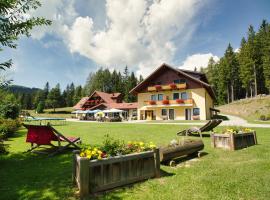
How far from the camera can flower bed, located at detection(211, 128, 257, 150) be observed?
8102mm

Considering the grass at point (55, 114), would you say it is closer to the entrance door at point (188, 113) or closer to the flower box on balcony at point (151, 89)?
the flower box on balcony at point (151, 89)

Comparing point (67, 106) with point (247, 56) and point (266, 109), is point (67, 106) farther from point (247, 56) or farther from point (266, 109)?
Answer: point (266, 109)

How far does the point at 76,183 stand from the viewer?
182 inches

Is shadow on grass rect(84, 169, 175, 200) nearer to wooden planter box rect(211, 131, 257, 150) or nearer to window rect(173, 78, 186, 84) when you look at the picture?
wooden planter box rect(211, 131, 257, 150)

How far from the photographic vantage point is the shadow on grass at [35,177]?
13.7ft

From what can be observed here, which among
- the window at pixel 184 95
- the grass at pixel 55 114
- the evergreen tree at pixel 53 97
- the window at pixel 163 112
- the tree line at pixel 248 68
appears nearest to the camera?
the window at pixel 184 95

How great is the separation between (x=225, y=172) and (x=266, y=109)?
35.4 meters

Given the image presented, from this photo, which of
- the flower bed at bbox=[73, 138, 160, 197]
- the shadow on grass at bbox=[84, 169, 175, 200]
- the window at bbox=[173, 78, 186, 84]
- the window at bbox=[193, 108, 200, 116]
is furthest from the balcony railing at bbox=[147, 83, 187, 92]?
the shadow on grass at bbox=[84, 169, 175, 200]

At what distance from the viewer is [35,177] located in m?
5.18

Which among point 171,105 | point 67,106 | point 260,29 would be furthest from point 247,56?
point 67,106

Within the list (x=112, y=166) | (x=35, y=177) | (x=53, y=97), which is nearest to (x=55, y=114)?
(x=53, y=97)

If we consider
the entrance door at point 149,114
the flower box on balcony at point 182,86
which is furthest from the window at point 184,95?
the entrance door at point 149,114

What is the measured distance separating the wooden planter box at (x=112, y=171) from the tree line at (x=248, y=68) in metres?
50.2

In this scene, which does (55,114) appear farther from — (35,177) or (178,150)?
(178,150)
